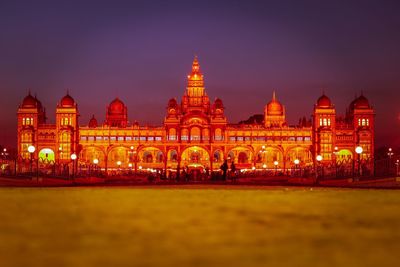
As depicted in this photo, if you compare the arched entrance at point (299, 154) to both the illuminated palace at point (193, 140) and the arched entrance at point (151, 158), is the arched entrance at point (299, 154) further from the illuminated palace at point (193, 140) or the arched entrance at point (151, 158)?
the arched entrance at point (151, 158)

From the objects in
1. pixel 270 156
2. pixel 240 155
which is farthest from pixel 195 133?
pixel 270 156

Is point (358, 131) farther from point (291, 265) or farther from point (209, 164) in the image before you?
point (291, 265)

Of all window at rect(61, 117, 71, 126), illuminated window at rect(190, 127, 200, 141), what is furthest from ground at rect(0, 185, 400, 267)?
window at rect(61, 117, 71, 126)

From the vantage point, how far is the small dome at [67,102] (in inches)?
4485

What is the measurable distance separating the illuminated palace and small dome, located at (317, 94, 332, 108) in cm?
43

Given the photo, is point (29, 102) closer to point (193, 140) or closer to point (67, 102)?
point (67, 102)

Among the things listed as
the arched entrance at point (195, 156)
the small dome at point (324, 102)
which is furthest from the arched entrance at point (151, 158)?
the small dome at point (324, 102)

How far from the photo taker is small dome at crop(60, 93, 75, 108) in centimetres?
11391

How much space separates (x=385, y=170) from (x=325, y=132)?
271 ft

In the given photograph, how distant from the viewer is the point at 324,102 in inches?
4523

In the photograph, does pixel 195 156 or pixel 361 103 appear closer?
pixel 195 156

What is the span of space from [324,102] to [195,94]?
24303mm

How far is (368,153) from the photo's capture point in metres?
107

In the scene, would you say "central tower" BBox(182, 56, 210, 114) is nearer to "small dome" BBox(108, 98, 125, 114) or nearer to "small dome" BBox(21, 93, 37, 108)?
"small dome" BBox(108, 98, 125, 114)
